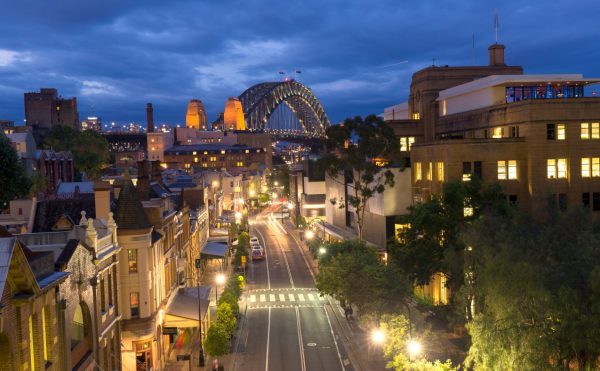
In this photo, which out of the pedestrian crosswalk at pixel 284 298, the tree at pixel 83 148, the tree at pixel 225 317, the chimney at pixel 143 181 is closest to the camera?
the tree at pixel 225 317

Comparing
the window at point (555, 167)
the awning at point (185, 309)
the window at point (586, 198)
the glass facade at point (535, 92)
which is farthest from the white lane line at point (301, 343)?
the glass facade at point (535, 92)

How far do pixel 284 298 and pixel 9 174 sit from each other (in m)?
35.9

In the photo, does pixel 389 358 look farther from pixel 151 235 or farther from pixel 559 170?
pixel 559 170

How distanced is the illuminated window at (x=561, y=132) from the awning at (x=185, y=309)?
32784mm

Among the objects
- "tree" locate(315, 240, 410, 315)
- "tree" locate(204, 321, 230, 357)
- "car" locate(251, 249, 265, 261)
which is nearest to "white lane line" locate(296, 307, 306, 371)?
"tree" locate(315, 240, 410, 315)

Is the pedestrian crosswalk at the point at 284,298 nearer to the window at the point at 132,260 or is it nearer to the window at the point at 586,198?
the window at the point at 132,260

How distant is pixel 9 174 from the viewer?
35.6 metres

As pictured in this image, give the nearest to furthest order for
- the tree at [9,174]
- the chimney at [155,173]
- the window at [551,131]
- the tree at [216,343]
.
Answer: the tree at [9,174]
the tree at [216,343]
the window at [551,131]
the chimney at [155,173]

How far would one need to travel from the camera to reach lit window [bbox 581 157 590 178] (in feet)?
181

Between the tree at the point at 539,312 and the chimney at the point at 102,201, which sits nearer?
the tree at the point at 539,312

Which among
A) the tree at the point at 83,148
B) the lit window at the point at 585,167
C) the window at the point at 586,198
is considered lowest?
the window at the point at 586,198

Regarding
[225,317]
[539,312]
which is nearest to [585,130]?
[225,317]

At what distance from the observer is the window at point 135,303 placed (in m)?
39.8

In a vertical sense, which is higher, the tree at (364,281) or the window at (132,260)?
the window at (132,260)
